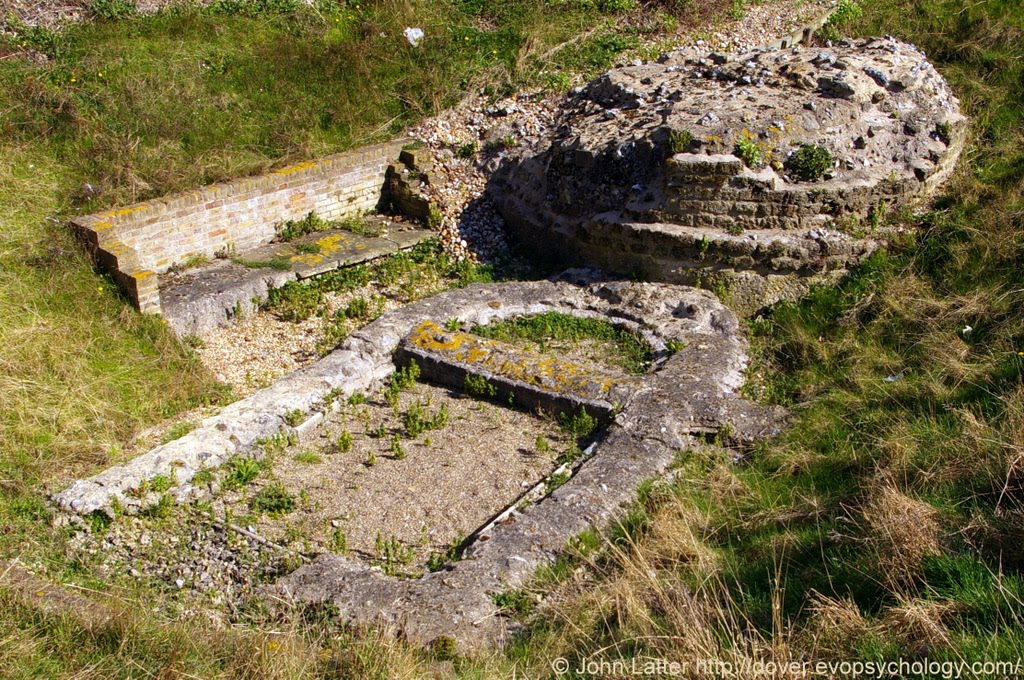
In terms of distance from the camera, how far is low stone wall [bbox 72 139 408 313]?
8664 mm

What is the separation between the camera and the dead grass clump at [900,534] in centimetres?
433

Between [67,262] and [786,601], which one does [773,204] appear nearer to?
[786,601]

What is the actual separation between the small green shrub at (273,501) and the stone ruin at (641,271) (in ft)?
1.32

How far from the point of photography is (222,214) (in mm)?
9898

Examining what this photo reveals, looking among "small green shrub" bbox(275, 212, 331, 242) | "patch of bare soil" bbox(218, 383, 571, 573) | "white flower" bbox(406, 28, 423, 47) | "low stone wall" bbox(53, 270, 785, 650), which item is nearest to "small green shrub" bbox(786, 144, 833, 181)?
"low stone wall" bbox(53, 270, 785, 650)

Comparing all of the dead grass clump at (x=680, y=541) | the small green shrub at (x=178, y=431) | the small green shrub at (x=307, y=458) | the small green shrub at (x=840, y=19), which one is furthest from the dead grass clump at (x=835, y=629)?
the small green shrub at (x=840, y=19)

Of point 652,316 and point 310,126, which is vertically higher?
point 310,126

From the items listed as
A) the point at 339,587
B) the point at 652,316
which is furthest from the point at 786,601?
the point at 652,316

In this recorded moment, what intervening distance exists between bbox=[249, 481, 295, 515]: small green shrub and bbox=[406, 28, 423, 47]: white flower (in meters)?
8.49

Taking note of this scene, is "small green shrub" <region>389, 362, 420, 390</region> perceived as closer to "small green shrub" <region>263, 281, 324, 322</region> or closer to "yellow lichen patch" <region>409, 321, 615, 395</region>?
"yellow lichen patch" <region>409, 321, 615, 395</region>

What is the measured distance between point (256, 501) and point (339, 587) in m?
1.35

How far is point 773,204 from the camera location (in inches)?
354

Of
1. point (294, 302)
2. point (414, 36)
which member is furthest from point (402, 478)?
point (414, 36)

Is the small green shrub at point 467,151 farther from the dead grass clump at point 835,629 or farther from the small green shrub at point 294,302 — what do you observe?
the dead grass clump at point 835,629
